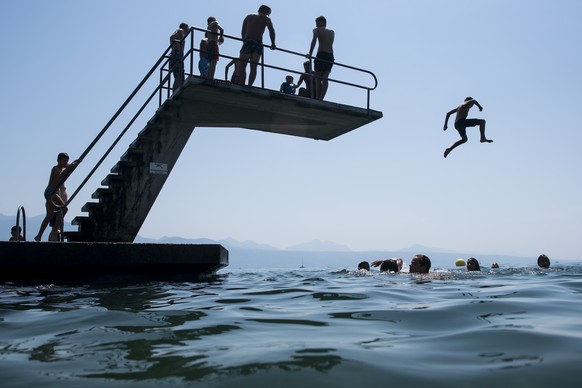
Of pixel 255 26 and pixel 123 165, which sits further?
pixel 255 26

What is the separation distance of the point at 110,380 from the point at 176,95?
9.62m

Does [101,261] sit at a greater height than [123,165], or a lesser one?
lesser

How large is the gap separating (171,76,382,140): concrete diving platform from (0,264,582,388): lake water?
6357 mm

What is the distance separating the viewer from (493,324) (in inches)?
156

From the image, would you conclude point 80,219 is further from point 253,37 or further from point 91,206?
point 253,37

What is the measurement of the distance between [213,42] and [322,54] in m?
3.01

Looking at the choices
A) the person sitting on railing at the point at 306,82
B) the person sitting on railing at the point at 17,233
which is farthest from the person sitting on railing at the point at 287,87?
the person sitting on railing at the point at 17,233

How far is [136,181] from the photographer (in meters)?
11.0

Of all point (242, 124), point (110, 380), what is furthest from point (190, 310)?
point (242, 124)

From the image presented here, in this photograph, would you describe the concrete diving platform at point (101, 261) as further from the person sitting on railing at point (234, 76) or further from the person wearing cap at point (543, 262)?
the person wearing cap at point (543, 262)

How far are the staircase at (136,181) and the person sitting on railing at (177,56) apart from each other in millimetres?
563

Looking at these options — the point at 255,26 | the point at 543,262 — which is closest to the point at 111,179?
the point at 255,26

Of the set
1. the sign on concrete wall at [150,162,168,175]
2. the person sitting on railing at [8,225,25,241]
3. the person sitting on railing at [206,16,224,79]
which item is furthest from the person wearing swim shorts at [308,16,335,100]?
the person sitting on railing at [8,225,25,241]

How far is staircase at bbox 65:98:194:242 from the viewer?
34.3 ft
